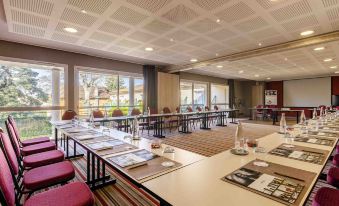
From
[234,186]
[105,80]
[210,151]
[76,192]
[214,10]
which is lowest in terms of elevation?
[210,151]

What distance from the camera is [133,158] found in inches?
57.6

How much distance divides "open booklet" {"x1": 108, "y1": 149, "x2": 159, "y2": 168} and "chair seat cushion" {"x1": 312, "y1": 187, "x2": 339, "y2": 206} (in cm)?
119

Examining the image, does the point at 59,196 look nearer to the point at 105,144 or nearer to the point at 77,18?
the point at 105,144

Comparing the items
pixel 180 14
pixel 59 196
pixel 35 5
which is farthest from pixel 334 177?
pixel 35 5

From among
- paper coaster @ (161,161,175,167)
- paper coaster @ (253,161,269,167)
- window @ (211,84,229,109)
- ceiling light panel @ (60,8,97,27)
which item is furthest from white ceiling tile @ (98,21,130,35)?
window @ (211,84,229,109)

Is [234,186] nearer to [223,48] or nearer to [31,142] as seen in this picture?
[31,142]

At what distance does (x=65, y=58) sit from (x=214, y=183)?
5.81 meters

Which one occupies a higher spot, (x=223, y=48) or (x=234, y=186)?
(x=223, y=48)

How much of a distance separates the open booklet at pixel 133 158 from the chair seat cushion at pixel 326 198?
1.19 m

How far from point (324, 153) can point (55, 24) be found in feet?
14.1

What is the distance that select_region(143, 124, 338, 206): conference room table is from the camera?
33.6 inches

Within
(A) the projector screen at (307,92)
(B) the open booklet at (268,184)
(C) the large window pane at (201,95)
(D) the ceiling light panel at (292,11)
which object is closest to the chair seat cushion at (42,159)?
(B) the open booklet at (268,184)

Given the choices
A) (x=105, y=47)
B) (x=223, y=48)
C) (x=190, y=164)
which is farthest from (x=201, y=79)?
(x=190, y=164)

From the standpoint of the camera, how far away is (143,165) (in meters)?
1.33
